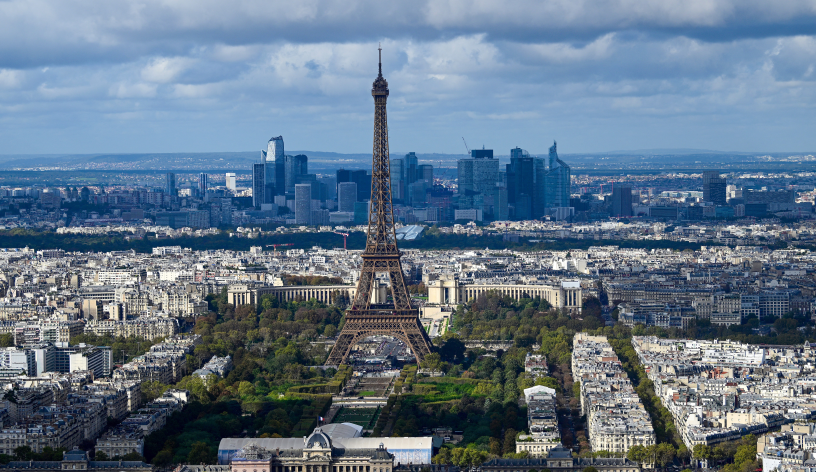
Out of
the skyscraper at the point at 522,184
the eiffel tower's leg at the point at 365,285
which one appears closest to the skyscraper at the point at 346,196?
the skyscraper at the point at 522,184

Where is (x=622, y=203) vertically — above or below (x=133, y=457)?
below

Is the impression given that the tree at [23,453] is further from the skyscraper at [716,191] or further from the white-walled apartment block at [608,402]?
the skyscraper at [716,191]

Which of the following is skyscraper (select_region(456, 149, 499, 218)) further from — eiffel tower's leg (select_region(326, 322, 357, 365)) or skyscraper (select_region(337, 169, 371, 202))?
eiffel tower's leg (select_region(326, 322, 357, 365))

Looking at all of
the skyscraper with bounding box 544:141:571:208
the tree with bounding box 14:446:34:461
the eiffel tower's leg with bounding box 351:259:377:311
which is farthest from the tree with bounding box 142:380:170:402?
the skyscraper with bounding box 544:141:571:208

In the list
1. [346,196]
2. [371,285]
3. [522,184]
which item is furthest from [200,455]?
[346,196]

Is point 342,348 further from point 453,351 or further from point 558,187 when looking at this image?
point 558,187

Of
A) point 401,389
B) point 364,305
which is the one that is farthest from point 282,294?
point 401,389
